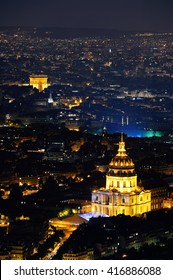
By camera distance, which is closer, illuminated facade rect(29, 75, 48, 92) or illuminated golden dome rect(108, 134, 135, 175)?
illuminated golden dome rect(108, 134, 135, 175)

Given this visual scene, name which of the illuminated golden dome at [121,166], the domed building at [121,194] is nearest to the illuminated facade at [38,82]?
the illuminated golden dome at [121,166]

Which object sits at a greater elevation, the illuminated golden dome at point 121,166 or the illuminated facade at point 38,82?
the illuminated facade at point 38,82

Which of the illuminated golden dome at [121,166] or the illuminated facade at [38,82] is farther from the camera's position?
the illuminated facade at [38,82]

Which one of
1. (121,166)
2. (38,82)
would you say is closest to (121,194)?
(121,166)

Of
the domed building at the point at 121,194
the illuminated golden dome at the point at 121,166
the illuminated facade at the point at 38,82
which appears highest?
the illuminated facade at the point at 38,82

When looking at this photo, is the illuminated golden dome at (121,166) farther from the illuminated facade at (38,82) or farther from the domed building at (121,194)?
the illuminated facade at (38,82)

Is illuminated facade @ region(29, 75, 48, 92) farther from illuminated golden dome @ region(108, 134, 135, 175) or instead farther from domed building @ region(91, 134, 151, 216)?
domed building @ region(91, 134, 151, 216)

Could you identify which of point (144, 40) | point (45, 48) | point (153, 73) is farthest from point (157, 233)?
point (153, 73)

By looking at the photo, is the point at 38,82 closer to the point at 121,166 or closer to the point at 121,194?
the point at 121,166

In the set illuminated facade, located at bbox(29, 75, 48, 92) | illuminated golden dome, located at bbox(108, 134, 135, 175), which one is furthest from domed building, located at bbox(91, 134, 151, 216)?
illuminated facade, located at bbox(29, 75, 48, 92)
